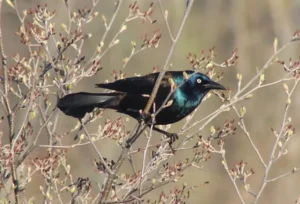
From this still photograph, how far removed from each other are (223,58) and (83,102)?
8629mm

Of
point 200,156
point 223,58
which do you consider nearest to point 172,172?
point 200,156

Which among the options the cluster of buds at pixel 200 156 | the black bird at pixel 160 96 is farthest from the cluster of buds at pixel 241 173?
the black bird at pixel 160 96

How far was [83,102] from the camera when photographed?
3846 millimetres

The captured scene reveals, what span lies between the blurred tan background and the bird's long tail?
18.5 ft

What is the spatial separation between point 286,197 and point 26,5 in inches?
192

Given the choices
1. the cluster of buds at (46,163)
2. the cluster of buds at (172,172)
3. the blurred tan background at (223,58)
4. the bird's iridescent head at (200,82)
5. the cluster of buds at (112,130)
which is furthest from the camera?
the blurred tan background at (223,58)

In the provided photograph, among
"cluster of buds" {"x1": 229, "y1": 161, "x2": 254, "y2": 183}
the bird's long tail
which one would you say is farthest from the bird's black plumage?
"cluster of buds" {"x1": 229, "y1": 161, "x2": 254, "y2": 183}

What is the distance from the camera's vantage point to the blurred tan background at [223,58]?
34.2 feet

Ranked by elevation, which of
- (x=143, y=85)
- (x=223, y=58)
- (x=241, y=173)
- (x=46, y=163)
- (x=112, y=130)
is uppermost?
(x=223, y=58)

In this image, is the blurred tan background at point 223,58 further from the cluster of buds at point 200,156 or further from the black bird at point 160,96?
the cluster of buds at point 200,156

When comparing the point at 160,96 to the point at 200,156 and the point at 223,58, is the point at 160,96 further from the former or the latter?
the point at 223,58

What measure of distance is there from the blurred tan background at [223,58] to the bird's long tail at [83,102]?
563 centimetres

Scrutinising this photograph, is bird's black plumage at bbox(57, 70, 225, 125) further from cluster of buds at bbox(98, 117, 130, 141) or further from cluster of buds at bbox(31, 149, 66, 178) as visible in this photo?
cluster of buds at bbox(31, 149, 66, 178)

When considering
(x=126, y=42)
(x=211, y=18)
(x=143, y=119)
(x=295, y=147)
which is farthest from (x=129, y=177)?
(x=211, y=18)
